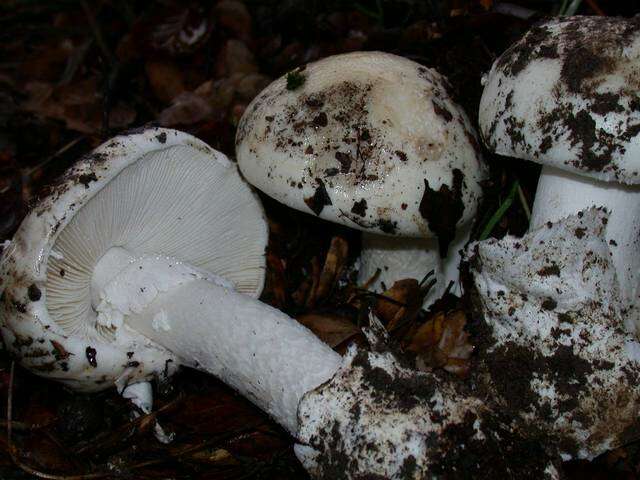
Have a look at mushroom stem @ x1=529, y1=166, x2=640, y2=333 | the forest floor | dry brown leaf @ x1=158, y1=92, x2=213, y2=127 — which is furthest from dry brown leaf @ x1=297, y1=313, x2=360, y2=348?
dry brown leaf @ x1=158, y1=92, x2=213, y2=127

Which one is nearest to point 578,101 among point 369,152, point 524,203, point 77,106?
point 369,152

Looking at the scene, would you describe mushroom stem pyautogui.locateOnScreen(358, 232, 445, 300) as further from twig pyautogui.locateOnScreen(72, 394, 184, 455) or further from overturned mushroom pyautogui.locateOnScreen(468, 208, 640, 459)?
twig pyautogui.locateOnScreen(72, 394, 184, 455)

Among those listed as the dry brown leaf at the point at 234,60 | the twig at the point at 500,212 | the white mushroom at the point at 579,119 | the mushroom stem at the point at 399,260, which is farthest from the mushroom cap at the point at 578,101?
the dry brown leaf at the point at 234,60

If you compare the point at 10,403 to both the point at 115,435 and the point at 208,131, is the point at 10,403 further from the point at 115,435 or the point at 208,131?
the point at 208,131

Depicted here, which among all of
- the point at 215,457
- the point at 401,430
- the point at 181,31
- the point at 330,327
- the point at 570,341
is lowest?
the point at 215,457

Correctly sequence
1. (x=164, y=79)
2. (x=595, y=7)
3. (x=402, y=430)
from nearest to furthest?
(x=402, y=430) < (x=595, y=7) < (x=164, y=79)
